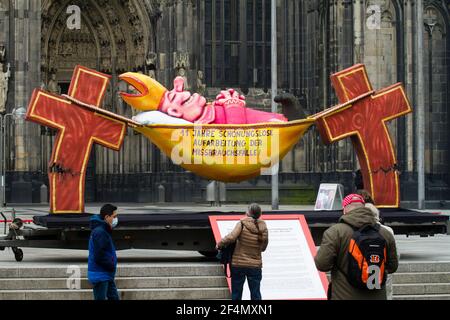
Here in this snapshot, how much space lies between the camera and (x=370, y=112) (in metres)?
22.0

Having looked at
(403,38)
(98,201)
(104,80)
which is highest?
(403,38)

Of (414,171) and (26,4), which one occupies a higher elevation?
(26,4)

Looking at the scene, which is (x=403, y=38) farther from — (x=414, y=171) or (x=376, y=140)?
(x=376, y=140)

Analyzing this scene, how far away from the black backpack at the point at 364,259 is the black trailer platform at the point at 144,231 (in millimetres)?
10005

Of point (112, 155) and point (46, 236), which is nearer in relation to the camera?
point (46, 236)

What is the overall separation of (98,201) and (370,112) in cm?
3306

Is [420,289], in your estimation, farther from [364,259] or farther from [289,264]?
[364,259]

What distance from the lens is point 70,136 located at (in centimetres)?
2081

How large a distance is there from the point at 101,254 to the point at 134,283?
382 cm

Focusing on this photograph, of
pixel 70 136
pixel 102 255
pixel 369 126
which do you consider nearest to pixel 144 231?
pixel 70 136

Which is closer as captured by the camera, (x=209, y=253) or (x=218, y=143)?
(x=218, y=143)

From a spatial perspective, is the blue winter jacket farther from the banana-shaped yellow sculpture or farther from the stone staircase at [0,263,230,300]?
the banana-shaped yellow sculpture
